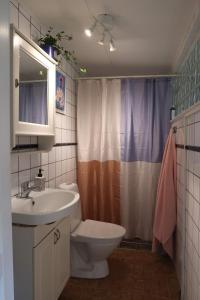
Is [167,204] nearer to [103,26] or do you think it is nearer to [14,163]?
[14,163]

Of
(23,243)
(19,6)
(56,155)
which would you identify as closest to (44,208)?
(23,243)

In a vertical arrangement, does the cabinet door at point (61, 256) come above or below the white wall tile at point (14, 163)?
below

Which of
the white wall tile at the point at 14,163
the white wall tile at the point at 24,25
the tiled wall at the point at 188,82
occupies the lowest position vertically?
the white wall tile at the point at 14,163

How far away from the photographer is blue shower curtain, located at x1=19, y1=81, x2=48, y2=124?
157cm

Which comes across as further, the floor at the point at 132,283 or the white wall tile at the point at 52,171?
the white wall tile at the point at 52,171

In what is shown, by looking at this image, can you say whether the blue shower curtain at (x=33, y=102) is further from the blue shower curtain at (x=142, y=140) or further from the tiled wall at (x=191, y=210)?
the blue shower curtain at (x=142, y=140)

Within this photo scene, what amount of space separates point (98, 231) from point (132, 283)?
545 millimetres

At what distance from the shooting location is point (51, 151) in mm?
2209

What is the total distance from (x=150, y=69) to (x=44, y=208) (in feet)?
6.78

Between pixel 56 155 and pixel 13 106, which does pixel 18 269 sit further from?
pixel 56 155

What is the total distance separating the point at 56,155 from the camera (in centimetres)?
233

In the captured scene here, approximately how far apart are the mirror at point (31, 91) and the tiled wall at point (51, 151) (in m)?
0.15

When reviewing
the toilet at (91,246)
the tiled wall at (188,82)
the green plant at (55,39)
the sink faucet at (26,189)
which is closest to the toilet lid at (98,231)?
the toilet at (91,246)

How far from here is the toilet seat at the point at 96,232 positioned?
2.16m
